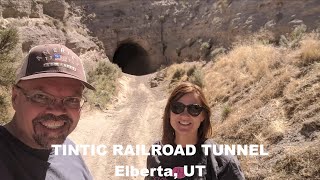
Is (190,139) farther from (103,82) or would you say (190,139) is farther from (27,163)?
(103,82)

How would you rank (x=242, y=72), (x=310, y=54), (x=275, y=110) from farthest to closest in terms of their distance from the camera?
(x=242, y=72)
(x=310, y=54)
(x=275, y=110)

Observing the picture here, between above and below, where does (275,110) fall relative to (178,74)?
below

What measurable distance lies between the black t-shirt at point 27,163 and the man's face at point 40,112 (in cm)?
7

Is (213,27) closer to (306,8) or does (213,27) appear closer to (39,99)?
(306,8)

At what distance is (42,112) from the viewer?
8.23ft

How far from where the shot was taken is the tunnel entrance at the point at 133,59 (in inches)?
1293

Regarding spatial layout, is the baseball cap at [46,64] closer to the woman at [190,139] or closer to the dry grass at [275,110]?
the woman at [190,139]

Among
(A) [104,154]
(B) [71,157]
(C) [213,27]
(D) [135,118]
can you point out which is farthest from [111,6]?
(B) [71,157]

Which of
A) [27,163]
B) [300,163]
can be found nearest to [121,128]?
[300,163]

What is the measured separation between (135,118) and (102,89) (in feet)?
16.3

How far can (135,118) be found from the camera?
1544 centimetres

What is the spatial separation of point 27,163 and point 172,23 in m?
29.8

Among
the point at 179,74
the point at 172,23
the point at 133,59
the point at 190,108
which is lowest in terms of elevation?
the point at 190,108

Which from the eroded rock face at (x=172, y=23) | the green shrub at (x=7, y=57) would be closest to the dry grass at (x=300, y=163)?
the green shrub at (x=7, y=57)
